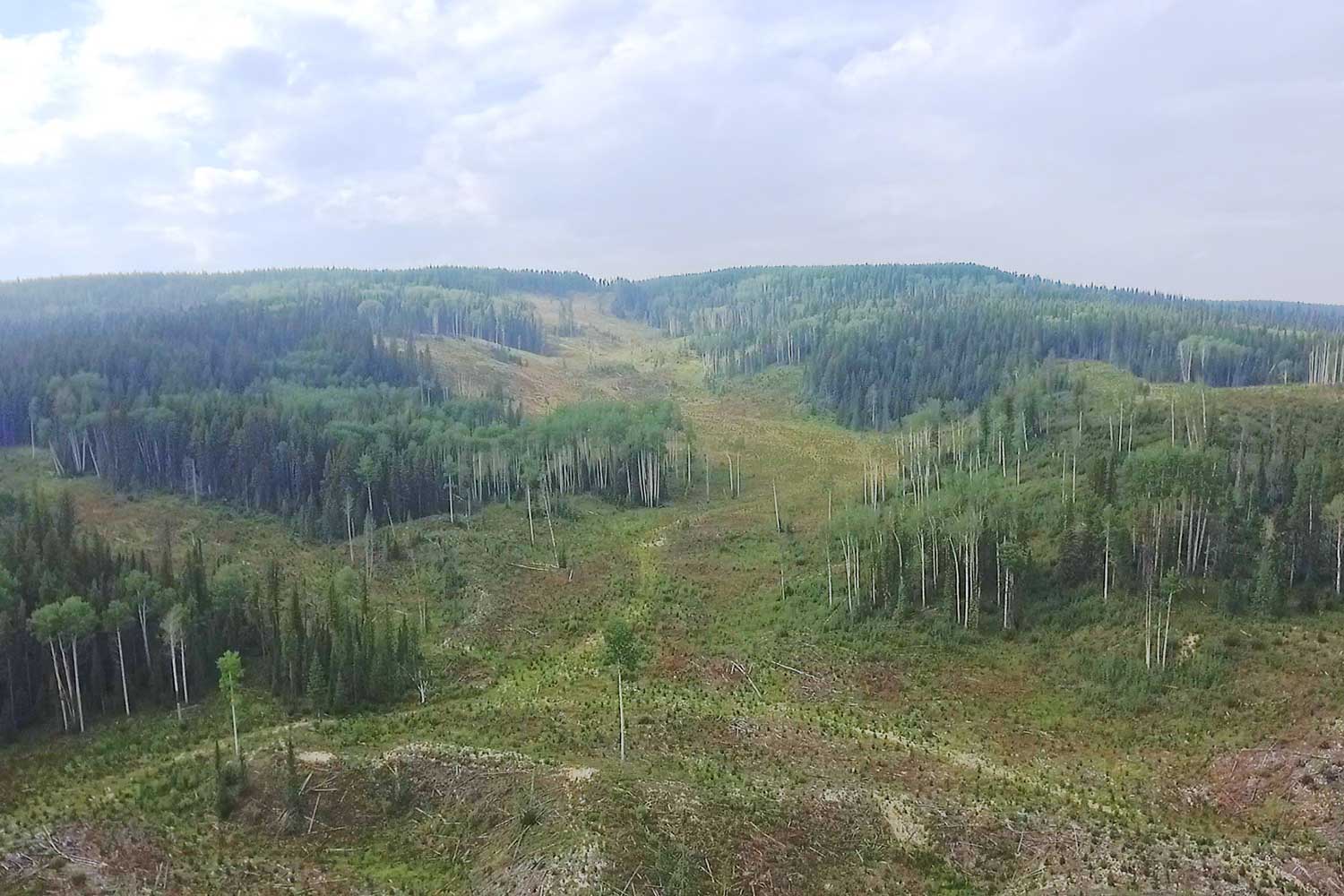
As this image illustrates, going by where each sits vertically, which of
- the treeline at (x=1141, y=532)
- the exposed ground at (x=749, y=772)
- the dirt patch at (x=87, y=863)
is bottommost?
the exposed ground at (x=749, y=772)

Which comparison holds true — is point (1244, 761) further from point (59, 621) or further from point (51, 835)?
point (59, 621)

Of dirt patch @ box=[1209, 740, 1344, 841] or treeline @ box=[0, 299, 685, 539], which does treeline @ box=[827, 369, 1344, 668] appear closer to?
dirt patch @ box=[1209, 740, 1344, 841]

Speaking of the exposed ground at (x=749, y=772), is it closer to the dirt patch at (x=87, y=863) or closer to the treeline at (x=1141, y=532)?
the dirt patch at (x=87, y=863)

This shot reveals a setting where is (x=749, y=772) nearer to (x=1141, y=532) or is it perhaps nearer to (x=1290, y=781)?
(x=1290, y=781)

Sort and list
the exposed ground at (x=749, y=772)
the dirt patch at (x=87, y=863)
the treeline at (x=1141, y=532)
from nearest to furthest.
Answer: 1. the dirt patch at (x=87, y=863)
2. the exposed ground at (x=749, y=772)
3. the treeline at (x=1141, y=532)

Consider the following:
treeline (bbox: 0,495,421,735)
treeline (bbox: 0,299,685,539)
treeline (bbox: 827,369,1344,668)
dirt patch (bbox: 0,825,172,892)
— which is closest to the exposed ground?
dirt patch (bbox: 0,825,172,892)

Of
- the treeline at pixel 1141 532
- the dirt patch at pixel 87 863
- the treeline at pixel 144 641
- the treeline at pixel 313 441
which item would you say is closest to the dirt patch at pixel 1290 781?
the treeline at pixel 1141 532
